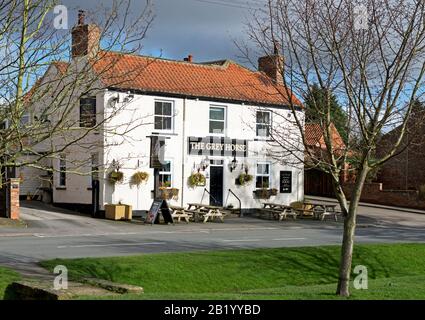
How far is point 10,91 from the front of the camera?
913cm

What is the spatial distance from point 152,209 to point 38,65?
1787cm

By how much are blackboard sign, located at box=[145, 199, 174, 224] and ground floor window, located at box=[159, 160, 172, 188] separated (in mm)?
2818

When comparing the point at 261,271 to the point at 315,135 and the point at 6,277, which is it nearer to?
the point at 315,135

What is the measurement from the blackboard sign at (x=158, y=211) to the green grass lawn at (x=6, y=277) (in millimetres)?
13630

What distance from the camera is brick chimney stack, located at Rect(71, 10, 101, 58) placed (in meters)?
9.74

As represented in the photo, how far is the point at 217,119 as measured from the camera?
104 ft

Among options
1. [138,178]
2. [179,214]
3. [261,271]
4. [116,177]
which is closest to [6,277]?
[261,271]

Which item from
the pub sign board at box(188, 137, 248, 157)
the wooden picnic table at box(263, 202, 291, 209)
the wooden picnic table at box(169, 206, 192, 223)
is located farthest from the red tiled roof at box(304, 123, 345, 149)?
the wooden picnic table at box(263, 202, 291, 209)

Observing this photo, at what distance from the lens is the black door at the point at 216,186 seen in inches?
1235

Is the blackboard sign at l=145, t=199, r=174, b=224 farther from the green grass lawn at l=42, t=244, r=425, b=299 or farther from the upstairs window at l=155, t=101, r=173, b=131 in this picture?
the green grass lawn at l=42, t=244, r=425, b=299

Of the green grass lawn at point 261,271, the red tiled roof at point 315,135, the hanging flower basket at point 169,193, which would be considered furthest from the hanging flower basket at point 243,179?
the red tiled roof at point 315,135

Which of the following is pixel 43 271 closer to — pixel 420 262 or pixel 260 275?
pixel 260 275

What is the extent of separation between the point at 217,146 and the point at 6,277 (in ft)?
66.1

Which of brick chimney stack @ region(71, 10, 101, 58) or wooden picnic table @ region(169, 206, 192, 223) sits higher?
brick chimney stack @ region(71, 10, 101, 58)
